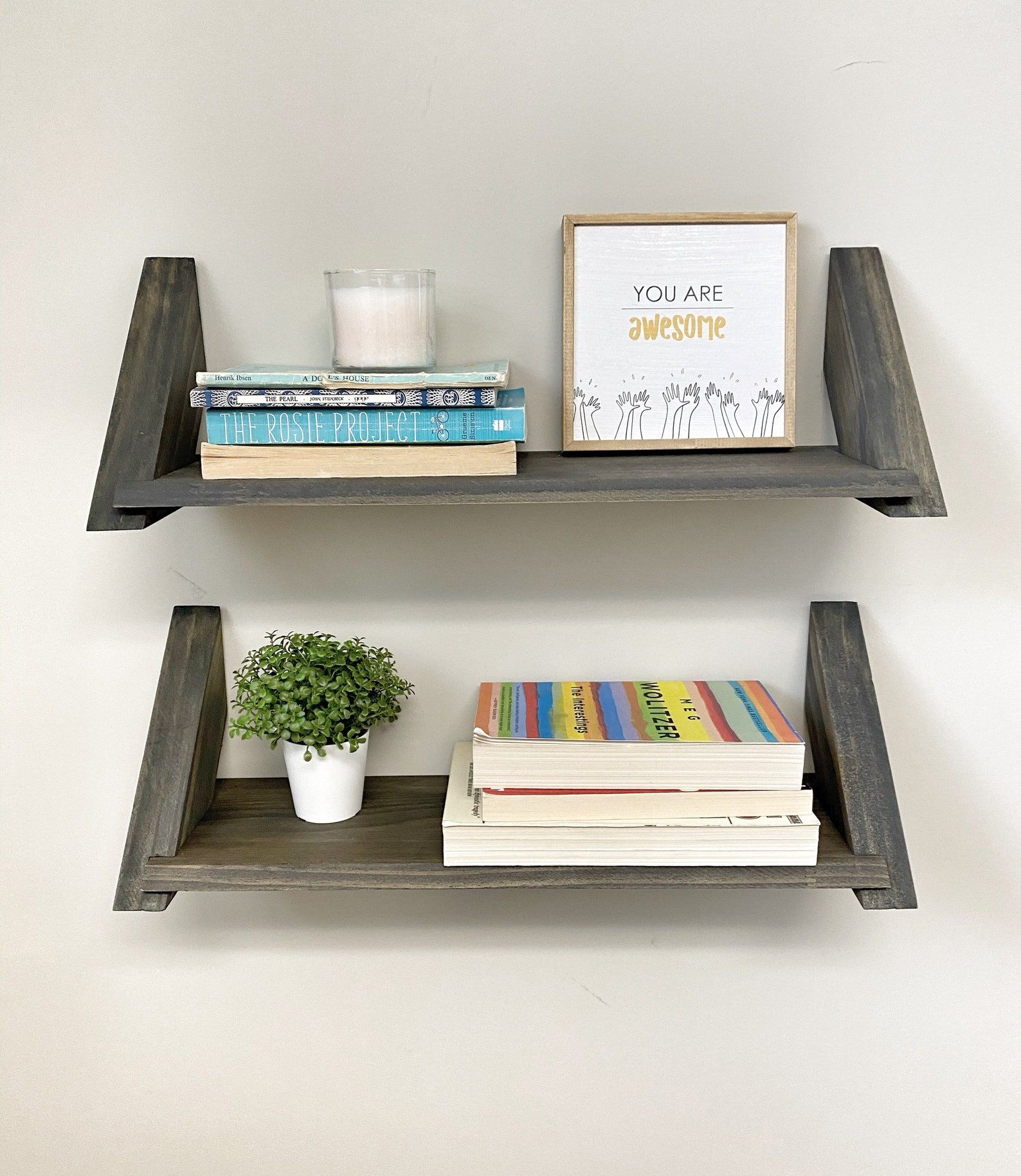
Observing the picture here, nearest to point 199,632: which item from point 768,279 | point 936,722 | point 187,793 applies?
point 187,793

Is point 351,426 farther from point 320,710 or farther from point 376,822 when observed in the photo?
point 376,822

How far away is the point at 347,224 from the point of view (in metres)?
0.89

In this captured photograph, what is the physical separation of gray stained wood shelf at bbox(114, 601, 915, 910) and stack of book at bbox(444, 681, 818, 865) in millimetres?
16

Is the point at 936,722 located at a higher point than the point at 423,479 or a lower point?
lower

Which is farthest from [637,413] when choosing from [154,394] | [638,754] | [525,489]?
[154,394]

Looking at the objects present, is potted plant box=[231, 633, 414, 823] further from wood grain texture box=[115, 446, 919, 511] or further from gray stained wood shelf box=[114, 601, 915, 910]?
wood grain texture box=[115, 446, 919, 511]

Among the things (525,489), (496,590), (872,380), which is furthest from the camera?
(496,590)

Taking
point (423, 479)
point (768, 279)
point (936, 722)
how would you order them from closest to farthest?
point (423, 479) → point (768, 279) → point (936, 722)

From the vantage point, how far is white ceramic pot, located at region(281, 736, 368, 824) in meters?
0.87

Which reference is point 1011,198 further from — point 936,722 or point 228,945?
point 228,945

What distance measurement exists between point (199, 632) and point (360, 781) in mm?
203

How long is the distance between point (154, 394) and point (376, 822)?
408 mm

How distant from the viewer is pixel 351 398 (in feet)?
2.43

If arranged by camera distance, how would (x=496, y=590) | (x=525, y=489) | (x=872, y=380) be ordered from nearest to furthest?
1. (x=525, y=489)
2. (x=872, y=380)
3. (x=496, y=590)
